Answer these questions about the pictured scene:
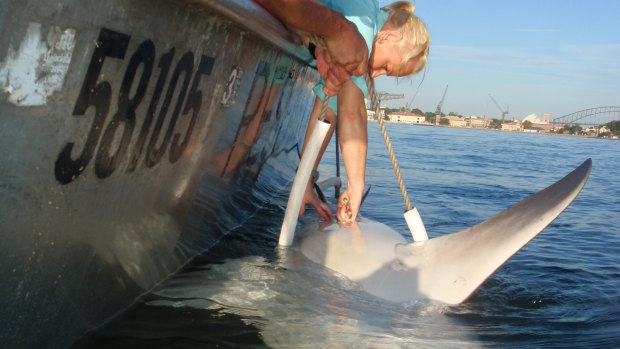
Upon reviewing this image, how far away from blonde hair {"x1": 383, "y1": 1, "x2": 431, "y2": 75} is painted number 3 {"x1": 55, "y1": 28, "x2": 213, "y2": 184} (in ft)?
3.95

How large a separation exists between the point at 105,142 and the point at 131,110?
0.44 ft

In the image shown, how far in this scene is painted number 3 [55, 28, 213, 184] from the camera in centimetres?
166

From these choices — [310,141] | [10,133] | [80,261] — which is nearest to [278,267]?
[310,141]

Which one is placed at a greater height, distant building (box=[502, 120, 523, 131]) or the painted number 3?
distant building (box=[502, 120, 523, 131])

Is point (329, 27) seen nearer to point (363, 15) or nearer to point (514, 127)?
point (363, 15)

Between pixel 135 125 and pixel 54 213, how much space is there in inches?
15.4

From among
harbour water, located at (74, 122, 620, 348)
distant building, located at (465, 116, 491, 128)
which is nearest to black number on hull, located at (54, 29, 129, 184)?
harbour water, located at (74, 122, 620, 348)

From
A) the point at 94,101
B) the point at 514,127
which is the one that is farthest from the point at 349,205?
the point at 514,127

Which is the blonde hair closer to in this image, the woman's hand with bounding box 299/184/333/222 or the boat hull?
the boat hull

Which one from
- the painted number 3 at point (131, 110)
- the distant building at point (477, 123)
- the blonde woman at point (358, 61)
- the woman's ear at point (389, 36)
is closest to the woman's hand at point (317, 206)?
the blonde woman at point (358, 61)

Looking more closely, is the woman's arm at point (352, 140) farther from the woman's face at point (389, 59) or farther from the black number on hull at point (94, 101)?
the black number on hull at point (94, 101)

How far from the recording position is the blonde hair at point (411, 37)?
10.6 ft

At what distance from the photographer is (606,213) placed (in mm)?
6605

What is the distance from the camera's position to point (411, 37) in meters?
3.24
